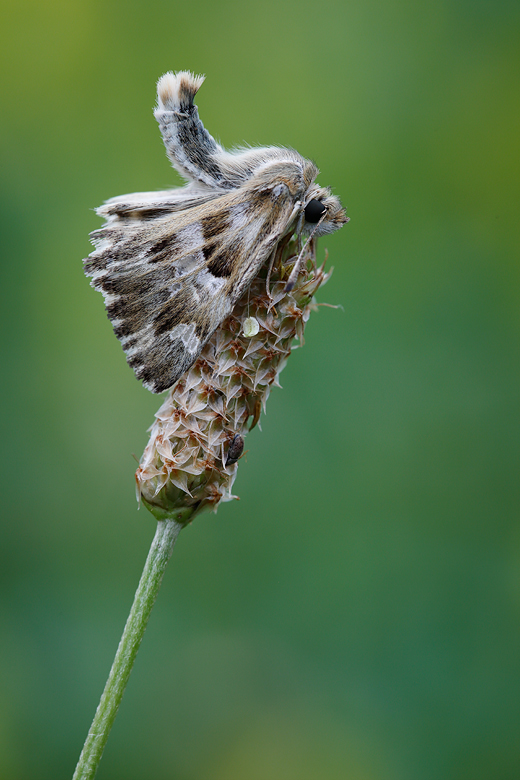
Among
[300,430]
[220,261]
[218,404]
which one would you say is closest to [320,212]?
[220,261]

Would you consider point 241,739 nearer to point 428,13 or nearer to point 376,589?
point 376,589

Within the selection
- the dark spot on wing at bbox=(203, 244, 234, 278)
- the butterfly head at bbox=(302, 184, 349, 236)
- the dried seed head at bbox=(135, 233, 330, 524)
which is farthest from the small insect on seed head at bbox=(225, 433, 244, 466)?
the butterfly head at bbox=(302, 184, 349, 236)

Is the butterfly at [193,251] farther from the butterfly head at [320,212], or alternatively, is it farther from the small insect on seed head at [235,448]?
the small insect on seed head at [235,448]

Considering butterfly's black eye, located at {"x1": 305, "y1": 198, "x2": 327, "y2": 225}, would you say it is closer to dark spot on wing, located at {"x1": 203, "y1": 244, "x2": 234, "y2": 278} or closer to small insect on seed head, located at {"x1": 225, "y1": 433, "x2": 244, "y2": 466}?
dark spot on wing, located at {"x1": 203, "y1": 244, "x2": 234, "y2": 278}

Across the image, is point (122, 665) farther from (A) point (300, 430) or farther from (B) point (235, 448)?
(A) point (300, 430)

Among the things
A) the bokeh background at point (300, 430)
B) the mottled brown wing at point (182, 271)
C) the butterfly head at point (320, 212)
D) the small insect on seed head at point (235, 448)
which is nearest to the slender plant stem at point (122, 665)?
the small insect on seed head at point (235, 448)

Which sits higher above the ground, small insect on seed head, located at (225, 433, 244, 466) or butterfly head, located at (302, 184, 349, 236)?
butterfly head, located at (302, 184, 349, 236)

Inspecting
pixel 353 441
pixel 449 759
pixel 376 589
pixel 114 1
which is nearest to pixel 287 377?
pixel 353 441
